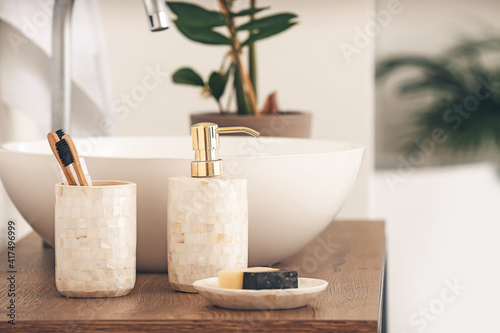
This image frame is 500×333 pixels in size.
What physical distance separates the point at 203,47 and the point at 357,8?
320 millimetres

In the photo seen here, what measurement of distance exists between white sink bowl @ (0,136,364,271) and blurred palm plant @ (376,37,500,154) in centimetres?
163

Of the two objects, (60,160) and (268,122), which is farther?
(268,122)

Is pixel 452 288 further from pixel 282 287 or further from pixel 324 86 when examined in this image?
pixel 282 287

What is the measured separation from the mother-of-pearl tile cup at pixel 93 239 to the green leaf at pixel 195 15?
1.33 feet

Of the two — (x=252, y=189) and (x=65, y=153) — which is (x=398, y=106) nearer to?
(x=252, y=189)

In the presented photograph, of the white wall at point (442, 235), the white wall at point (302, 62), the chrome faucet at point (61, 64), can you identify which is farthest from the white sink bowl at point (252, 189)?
the white wall at point (442, 235)

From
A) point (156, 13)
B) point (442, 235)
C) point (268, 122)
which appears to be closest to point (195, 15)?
point (268, 122)

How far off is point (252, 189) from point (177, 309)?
14cm

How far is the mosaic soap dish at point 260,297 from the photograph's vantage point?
0.46 metres

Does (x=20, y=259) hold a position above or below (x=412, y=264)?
above

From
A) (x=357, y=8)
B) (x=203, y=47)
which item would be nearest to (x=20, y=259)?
(x=203, y=47)

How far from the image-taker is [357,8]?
1.35 metres

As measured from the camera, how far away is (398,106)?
238cm

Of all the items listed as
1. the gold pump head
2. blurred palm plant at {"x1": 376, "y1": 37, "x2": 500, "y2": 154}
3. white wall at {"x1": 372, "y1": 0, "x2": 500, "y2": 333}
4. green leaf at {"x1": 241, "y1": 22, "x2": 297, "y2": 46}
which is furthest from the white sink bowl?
blurred palm plant at {"x1": 376, "y1": 37, "x2": 500, "y2": 154}
